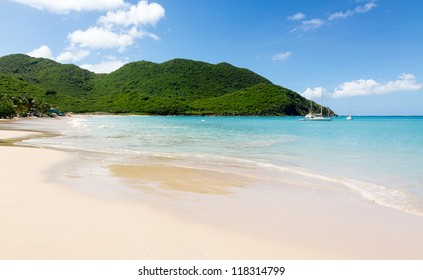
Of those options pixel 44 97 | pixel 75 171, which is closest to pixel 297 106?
pixel 44 97

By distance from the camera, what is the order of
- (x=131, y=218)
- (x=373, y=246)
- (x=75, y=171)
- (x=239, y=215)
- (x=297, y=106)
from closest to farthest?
1. (x=373, y=246)
2. (x=131, y=218)
3. (x=239, y=215)
4. (x=75, y=171)
5. (x=297, y=106)

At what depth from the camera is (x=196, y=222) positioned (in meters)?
6.15

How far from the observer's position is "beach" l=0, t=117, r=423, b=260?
4852 mm

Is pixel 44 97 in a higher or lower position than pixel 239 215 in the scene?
higher

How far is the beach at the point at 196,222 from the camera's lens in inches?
191

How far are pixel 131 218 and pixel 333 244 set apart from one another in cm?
369

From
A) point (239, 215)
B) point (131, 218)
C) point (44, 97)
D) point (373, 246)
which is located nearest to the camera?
point (373, 246)

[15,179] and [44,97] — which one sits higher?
[44,97]

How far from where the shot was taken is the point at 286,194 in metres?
8.95

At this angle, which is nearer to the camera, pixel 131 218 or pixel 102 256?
pixel 102 256
